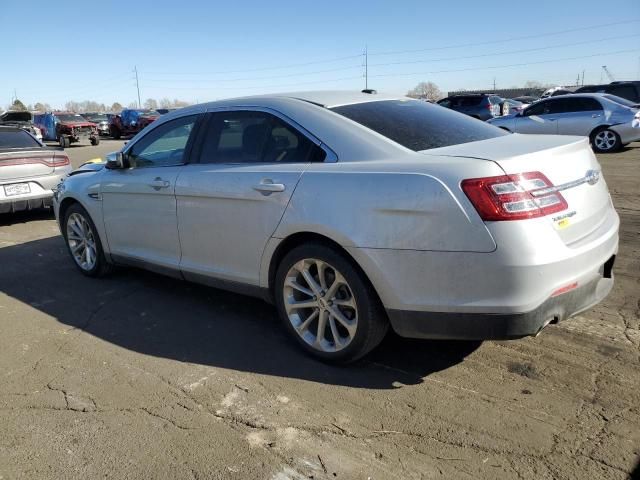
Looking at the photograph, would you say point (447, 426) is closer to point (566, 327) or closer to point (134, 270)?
point (566, 327)

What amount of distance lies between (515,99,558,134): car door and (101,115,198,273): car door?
41.1 ft

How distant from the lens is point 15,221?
8.94m

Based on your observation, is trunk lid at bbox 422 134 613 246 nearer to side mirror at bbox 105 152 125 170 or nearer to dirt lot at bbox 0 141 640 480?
dirt lot at bbox 0 141 640 480

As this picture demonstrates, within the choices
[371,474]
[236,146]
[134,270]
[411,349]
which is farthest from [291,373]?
[134,270]

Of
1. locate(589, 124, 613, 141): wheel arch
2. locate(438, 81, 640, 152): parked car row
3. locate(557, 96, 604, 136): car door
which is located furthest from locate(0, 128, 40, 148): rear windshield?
locate(589, 124, 613, 141): wheel arch

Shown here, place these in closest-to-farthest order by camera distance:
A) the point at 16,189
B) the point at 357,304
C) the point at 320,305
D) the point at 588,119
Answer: the point at 357,304 → the point at 320,305 → the point at 16,189 → the point at 588,119

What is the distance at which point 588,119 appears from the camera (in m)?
14.4

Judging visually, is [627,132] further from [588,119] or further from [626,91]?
[626,91]

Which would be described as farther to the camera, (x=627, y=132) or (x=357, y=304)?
(x=627, y=132)

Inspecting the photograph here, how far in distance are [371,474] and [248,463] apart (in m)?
0.58

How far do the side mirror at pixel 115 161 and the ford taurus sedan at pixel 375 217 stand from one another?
428 millimetres

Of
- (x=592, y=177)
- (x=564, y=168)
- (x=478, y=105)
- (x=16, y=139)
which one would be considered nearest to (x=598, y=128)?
(x=478, y=105)

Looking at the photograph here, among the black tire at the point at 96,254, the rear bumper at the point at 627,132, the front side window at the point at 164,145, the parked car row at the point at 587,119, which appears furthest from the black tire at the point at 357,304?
the rear bumper at the point at 627,132

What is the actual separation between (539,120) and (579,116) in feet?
3.32
